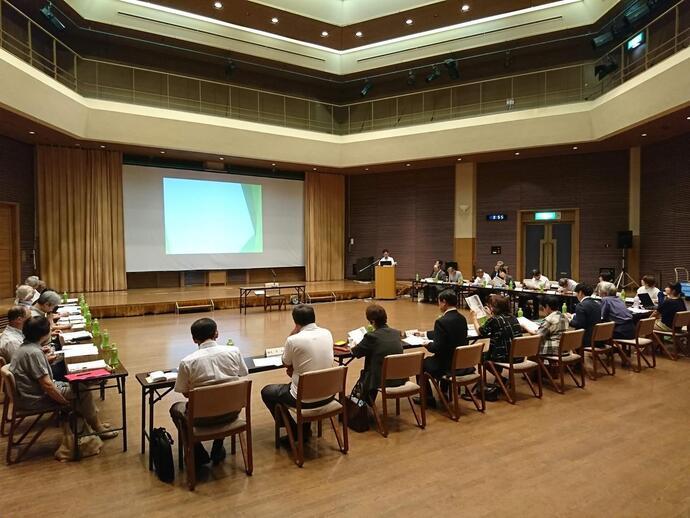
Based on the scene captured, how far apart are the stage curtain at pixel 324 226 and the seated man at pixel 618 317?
10922mm

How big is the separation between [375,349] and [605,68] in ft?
35.1

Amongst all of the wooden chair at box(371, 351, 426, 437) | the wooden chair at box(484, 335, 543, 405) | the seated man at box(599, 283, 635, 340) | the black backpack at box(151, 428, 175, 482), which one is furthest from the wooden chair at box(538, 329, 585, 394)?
the black backpack at box(151, 428, 175, 482)

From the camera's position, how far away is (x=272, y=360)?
4168 millimetres

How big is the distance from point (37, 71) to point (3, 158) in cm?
287

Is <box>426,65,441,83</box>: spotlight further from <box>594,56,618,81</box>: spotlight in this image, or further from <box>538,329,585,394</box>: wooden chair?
<box>538,329,585,394</box>: wooden chair

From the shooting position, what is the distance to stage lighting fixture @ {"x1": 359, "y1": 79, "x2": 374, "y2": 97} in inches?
612

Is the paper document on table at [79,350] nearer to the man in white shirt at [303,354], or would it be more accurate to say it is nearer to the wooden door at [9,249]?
the man in white shirt at [303,354]

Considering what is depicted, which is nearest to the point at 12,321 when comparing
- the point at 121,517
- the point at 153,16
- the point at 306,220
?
the point at 121,517

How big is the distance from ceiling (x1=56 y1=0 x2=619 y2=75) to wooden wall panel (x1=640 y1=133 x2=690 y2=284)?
12.7ft

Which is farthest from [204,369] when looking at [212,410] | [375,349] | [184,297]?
[184,297]

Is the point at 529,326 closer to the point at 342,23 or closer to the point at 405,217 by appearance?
the point at 405,217

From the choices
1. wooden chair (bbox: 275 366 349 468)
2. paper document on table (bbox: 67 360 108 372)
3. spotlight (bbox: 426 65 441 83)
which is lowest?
wooden chair (bbox: 275 366 349 468)

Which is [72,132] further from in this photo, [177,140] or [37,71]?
[177,140]

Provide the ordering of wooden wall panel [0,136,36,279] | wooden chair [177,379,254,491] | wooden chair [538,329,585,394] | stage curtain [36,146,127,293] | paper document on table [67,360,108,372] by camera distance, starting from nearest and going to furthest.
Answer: wooden chair [177,379,254,491], paper document on table [67,360,108,372], wooden chair [538,329,585,394], wooden wall panel [0,136,36,279], stage curtain [36,146,127,293]
